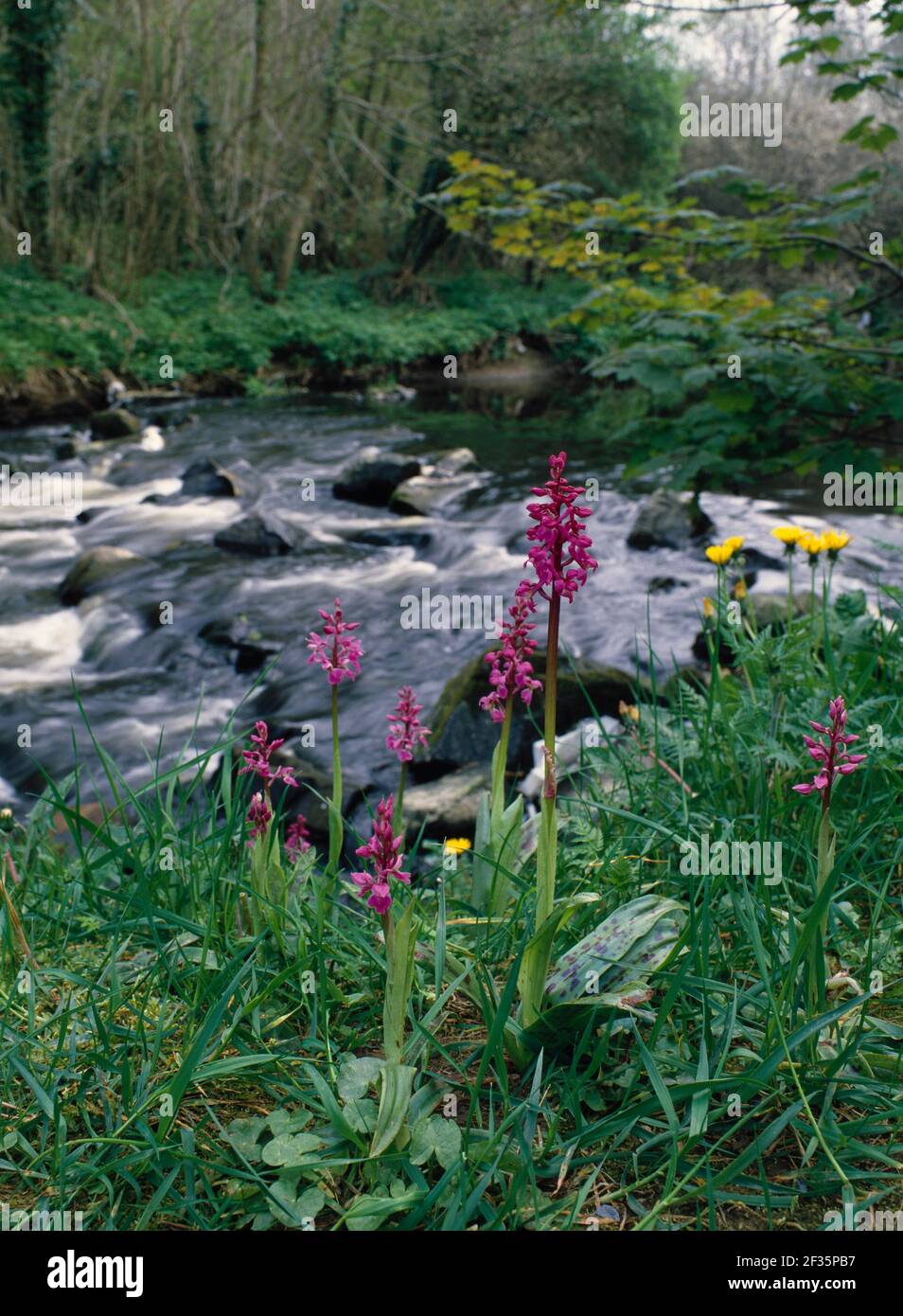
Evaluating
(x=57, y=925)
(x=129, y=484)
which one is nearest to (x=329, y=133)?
(x=129, y=484)

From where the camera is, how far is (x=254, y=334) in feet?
63.5

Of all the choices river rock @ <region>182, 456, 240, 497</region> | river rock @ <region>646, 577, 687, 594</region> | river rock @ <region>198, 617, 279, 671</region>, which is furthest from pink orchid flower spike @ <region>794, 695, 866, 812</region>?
river rock @ <region>182, 456, 240, 497</region>

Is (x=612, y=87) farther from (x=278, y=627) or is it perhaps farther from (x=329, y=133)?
(x=278, y=627)

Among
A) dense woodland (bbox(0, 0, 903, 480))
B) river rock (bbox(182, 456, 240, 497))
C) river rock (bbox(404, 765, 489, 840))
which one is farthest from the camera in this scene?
dense woodland (bbox(0, 0, 903, 480))

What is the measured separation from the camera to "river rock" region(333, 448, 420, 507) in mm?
11867

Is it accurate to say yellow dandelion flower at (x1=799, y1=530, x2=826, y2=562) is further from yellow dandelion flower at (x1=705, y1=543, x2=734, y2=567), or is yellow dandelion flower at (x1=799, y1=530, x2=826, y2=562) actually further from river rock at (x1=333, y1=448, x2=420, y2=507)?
river rock at (x1=333, y1=448, x2=420, y2=507)

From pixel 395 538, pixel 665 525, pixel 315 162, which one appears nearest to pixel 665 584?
pixel 665 525

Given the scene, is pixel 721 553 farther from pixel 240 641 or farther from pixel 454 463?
pixel 454 463

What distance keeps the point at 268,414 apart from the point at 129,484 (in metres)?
4.95

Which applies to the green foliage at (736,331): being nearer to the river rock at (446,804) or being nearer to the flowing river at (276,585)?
the flowing river at (276,585)

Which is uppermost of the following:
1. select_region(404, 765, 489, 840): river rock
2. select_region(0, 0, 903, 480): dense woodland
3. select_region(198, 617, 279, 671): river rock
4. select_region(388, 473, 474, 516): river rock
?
select_region(0, 0, 903, 480): dense woodland

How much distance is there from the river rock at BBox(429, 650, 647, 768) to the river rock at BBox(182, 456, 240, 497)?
22.5 ft

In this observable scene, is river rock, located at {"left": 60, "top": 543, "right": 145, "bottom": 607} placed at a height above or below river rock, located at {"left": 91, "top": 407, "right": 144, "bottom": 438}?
below

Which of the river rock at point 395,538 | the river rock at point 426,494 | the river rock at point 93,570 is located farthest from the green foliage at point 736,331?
the river rock at point 426,494
